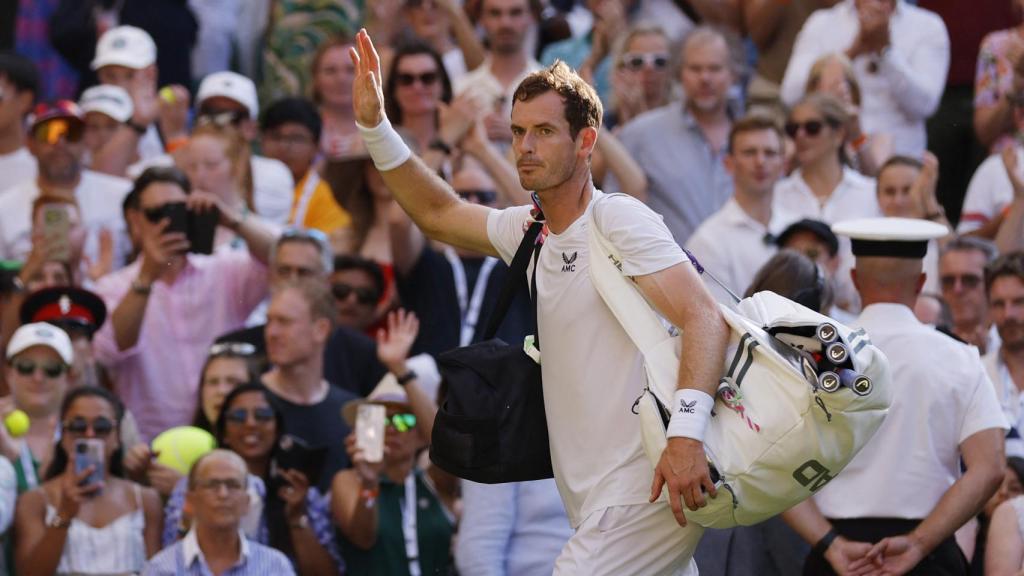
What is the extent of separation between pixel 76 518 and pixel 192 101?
604cm

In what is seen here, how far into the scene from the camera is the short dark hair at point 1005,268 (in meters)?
8.77

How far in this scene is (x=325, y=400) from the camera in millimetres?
9203

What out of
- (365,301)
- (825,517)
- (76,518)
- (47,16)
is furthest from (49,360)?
(47,16)

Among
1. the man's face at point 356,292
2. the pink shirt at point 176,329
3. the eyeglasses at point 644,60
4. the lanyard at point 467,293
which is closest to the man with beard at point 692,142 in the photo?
the eyeglasses at point 644,60

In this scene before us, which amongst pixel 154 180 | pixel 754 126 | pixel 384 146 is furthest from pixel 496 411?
pixel 154 180

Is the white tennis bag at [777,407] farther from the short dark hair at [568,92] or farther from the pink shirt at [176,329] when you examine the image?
the pink shirt at [176,329]

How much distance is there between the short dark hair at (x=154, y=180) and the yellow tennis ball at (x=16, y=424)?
1602 millimetres

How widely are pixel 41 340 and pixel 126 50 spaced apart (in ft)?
11.4

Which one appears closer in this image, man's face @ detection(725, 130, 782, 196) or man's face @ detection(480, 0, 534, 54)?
man's face @ detection(725, 130, 782, 196)

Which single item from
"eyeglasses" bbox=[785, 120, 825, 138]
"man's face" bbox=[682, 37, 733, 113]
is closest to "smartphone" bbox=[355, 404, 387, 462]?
"eyeglasses" bbox=[785, 120, 825, 138]

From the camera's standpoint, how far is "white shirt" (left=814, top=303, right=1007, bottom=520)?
7.07 meters

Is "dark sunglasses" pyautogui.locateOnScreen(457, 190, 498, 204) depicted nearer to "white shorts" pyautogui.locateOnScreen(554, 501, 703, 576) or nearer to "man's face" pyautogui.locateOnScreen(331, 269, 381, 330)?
"man's face" pyautogui.locateOnScreen(331, 269, 381, 330)

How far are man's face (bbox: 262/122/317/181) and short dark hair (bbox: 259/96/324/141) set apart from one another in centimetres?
3

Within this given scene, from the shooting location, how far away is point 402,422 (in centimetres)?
862
